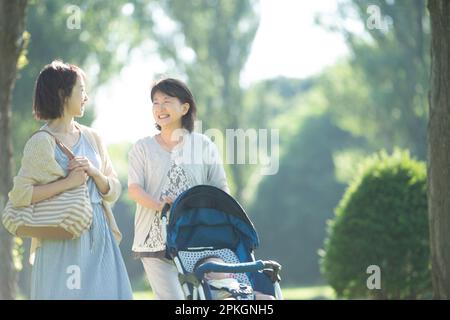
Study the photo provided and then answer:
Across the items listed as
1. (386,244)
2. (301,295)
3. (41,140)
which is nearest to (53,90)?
(41,140)

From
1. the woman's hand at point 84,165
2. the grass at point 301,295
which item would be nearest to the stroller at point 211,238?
the woman's hand at point 84,165

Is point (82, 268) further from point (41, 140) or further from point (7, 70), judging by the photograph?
point (7, 70)

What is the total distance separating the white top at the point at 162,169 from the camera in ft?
18.8

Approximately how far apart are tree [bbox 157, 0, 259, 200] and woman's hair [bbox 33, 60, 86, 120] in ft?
68.3

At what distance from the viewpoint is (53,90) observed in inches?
198

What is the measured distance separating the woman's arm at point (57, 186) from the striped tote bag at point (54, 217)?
4 cm

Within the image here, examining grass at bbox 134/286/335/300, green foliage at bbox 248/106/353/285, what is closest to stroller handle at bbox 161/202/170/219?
grass at bbox 134/286/335/300

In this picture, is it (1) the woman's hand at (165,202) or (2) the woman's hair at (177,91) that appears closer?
(1) the woman's hand at (165,202)

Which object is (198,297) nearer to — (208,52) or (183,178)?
(183,178)

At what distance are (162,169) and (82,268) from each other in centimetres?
112

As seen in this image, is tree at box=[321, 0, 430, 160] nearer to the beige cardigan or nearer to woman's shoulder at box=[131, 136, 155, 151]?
woman's shoulder at box=[131, 136, 155, 151]

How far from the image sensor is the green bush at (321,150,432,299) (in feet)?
35.3

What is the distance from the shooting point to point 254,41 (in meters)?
26.1

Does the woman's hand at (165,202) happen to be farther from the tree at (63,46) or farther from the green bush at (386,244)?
the tree at (63,46)
